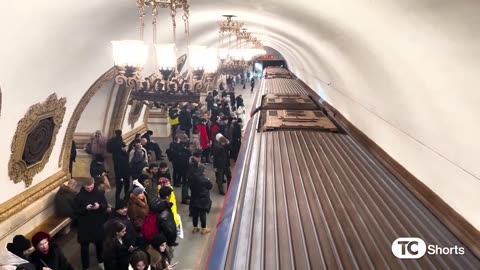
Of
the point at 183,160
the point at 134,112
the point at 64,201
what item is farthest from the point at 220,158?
the point at 134,112

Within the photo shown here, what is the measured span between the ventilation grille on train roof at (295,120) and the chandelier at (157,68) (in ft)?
6.62

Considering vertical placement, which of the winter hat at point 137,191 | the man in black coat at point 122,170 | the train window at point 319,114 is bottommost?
the man in black coat at point 122,170

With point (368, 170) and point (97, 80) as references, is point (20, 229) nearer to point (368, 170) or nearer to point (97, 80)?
point (97, 80)

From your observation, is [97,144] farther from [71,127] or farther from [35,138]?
[35,138]

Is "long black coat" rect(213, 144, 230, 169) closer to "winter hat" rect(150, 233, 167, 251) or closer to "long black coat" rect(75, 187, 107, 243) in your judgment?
"long black coat" rect(75, 187, 107, 243)

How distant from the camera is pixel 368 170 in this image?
4773 mm

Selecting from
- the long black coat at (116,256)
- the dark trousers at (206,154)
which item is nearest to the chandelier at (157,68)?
the long black coat at (116,256)

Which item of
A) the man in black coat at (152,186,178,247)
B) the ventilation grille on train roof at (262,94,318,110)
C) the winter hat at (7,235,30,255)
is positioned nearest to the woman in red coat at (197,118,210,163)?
the ventilation grille on train roof at (262,94,318,110)

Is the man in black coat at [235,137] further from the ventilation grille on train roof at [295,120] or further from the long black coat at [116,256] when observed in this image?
the long black coat at [116,256]

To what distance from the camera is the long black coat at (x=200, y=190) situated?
20.4ft

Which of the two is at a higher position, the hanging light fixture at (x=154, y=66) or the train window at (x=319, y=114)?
the hanging light fixture at (x=154, y=66)

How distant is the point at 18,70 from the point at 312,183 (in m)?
3.49

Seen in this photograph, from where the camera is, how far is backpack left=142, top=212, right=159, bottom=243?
16.1ft

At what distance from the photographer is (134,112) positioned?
37.3ft
